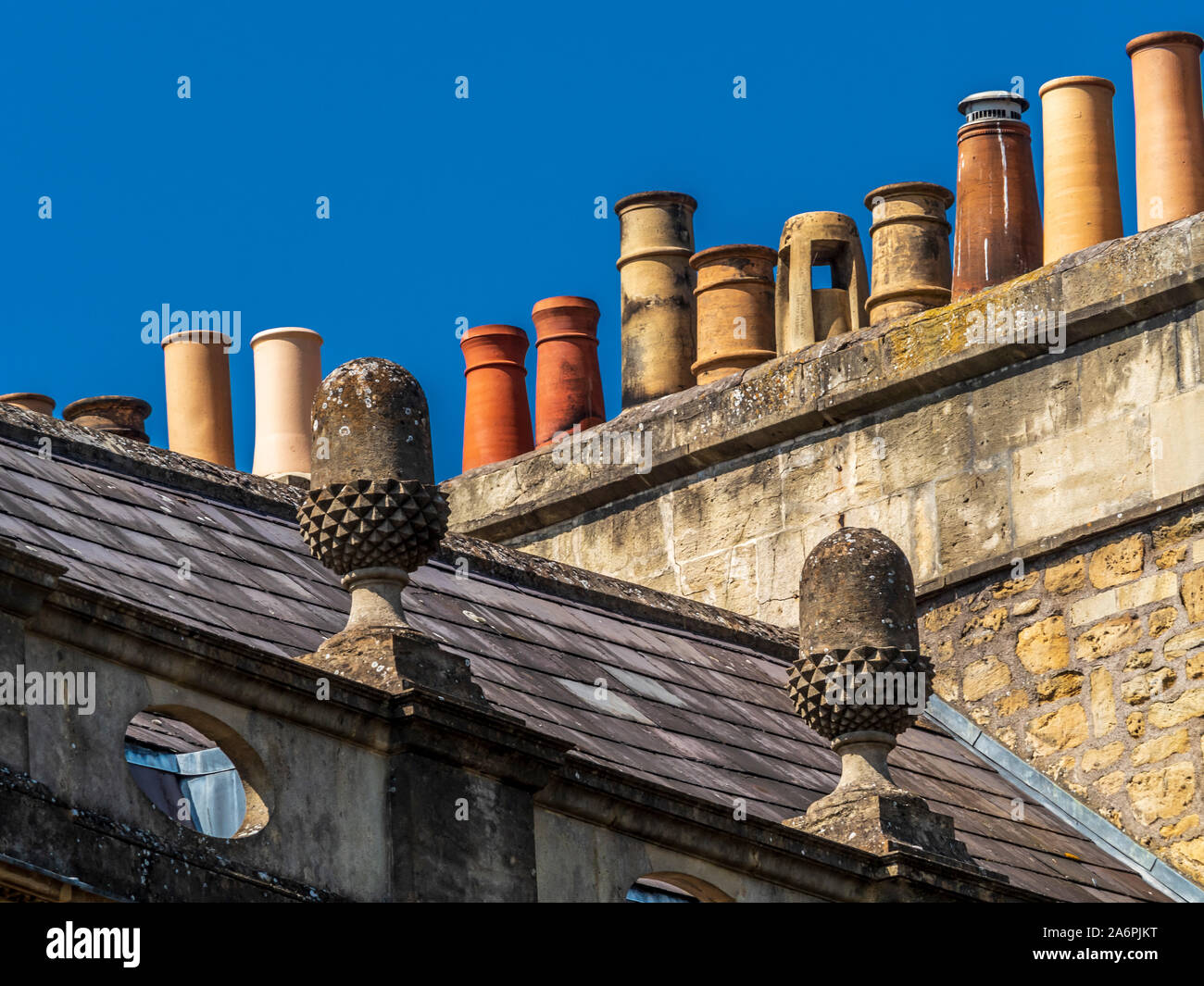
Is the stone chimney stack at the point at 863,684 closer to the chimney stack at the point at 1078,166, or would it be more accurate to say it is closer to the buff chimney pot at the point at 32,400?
the chimney stack at the point at 1078,166

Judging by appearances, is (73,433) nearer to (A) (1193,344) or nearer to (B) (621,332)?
(A) (1193,344)

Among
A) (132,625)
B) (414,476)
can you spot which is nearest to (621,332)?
(414,476)

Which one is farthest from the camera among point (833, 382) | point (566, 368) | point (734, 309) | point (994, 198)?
point (566, 368)

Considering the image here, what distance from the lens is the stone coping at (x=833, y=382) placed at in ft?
45.7

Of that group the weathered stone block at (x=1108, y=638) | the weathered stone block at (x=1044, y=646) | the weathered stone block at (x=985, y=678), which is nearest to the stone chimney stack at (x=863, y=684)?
the weathered stone block at (x=1108, y=638)

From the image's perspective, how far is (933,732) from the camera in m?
14.2

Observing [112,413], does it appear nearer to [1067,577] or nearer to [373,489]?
[1067,577]

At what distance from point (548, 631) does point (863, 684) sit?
1.76 m

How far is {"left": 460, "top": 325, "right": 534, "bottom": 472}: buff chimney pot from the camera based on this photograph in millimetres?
18219

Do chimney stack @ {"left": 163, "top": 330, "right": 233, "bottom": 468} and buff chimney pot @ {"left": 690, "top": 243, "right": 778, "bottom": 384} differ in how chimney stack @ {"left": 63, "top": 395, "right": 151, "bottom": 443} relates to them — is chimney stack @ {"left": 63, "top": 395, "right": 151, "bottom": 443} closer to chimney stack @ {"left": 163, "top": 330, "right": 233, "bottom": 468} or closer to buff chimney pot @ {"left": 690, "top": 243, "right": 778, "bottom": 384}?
chimney stack @ {"left": 163, "top": 330, "right": 233, "bottom": 468}

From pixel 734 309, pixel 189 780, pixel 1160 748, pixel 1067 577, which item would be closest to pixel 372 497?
pixel 189 780

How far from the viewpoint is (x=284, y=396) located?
1897 centimetres

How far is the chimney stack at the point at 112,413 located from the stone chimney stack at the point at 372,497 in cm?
748

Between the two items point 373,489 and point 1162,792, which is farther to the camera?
point 1162,792
